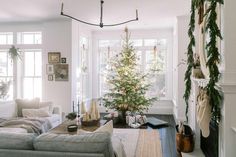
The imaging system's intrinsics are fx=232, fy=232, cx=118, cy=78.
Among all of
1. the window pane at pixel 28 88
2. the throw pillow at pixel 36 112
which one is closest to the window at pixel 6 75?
the window pane at pixel 28 88

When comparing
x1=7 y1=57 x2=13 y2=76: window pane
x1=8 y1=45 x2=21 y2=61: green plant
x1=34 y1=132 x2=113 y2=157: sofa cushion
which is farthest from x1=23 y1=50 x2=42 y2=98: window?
x1=34 y1=132 x2=113 y2=157: sofa cushion

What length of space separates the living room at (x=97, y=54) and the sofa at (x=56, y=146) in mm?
1477

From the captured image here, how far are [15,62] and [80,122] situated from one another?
13.2 ft

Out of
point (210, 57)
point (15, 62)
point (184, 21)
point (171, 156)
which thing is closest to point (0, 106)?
point (15, 62)

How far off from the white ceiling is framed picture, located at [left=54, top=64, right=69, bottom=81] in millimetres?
1374

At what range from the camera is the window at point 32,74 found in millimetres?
7359

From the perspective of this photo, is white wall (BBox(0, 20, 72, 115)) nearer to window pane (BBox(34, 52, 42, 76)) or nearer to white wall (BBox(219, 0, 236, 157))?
window pane (BBox(34, 52, 42, 76))

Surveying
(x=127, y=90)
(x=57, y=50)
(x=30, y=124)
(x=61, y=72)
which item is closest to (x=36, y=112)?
(x=30, y=124)

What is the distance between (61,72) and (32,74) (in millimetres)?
1271

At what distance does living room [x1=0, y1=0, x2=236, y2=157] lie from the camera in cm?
427

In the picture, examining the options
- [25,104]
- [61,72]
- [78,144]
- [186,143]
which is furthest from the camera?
[61,72]

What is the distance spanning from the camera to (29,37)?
745 centimetres

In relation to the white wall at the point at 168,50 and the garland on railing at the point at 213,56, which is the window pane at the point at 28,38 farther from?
the garland on railing at the point at 213,56

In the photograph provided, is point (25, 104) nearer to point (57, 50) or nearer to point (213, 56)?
point (57, 50)
